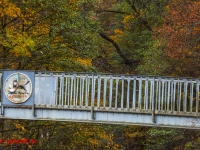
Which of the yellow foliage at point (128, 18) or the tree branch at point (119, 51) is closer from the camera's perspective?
the yellow foliage at point (128, 18)

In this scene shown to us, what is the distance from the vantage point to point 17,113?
14789 mm

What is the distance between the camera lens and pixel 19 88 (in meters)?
14.7

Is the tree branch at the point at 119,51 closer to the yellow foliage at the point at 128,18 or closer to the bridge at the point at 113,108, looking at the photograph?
the yellow foliage at the point at 128,18

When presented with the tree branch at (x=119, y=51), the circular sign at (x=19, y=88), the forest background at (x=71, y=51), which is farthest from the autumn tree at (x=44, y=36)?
the tree branch at (x=119, y=51)

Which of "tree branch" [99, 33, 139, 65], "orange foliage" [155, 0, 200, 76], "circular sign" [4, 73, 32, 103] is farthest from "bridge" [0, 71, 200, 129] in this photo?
"tree branch" [99, 33, 139, 65]

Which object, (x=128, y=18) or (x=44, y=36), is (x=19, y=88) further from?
(x=128, y=18)

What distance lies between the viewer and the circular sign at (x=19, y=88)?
14.7m

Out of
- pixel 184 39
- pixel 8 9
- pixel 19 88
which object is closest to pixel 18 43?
pixel 8 9

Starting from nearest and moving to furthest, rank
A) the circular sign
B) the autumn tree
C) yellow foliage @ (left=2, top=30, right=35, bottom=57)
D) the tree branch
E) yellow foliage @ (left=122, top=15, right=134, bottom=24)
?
1. the circular sign
2. yellow foliage @ (left=2, top=30, right=35, bottom=57)
3. the autumn tree
4. yellow foliage @ (left=122, top=15, right=134, bottom=24)
5. the tree branch

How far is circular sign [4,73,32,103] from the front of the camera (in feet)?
48.2

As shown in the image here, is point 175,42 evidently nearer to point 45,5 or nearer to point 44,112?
point 45,5

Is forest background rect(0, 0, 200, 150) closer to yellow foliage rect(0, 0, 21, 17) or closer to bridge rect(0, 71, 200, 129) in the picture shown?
yellow foliage rect(0, 0, 21, 17)

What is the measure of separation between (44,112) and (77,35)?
5870mm

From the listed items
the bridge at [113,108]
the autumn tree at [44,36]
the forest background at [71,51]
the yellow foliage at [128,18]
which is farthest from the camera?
the yellow foliage at [128,18]
